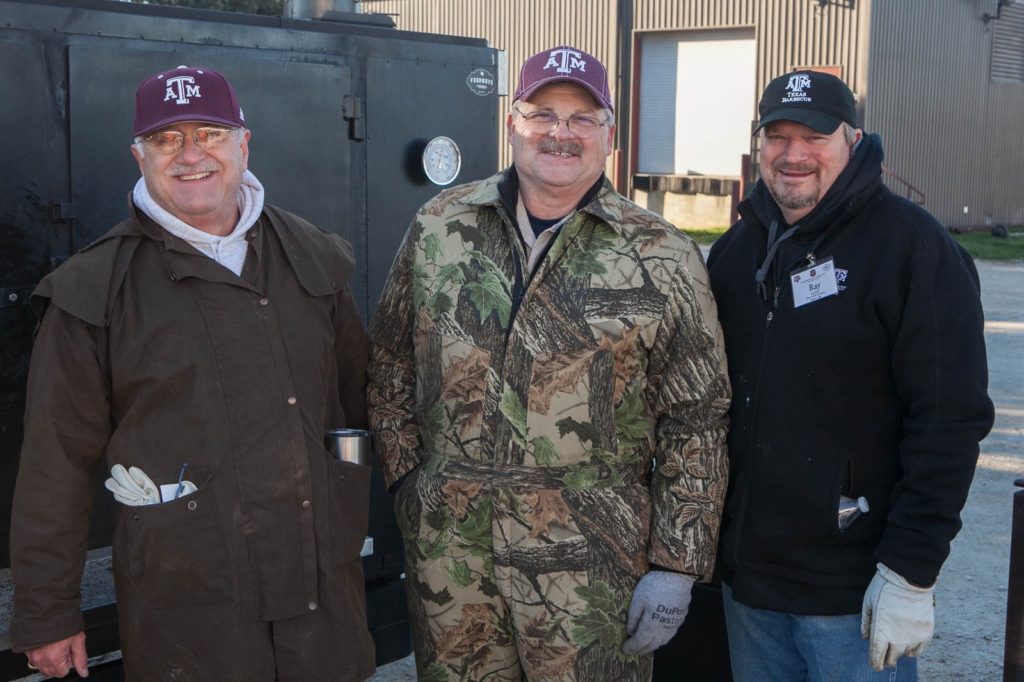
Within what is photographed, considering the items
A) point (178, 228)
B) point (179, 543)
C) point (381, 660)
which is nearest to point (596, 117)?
point (178, 228)

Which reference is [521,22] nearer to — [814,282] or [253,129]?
[253,129]

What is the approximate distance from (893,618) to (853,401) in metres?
0.43

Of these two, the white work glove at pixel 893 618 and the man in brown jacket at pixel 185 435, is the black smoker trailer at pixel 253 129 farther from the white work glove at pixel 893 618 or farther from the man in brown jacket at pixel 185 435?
the white work glove at pixel 893 618

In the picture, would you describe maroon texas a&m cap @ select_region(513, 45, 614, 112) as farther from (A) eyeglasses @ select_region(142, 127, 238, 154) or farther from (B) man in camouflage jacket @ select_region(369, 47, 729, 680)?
(A) eyeglasses @ select_region(142, 127, 238, 154)

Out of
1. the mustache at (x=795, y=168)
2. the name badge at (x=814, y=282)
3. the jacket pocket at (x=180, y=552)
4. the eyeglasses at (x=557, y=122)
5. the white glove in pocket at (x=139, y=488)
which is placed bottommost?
the jacket pocket at (x=180, y=552)

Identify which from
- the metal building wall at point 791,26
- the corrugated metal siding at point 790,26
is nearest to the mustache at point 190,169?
the corrugated metal siding at point 790,26

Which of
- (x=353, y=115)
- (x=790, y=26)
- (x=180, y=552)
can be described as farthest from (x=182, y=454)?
(x=790, y=26)

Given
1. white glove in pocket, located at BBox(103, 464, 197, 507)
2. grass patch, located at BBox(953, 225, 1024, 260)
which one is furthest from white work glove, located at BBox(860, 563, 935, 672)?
grass patch, located at BBox(953, 225, 1024, 260)

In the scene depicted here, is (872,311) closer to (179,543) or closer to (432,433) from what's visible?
(432,433)

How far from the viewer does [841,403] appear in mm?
2395

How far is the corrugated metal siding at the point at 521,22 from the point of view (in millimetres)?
23234

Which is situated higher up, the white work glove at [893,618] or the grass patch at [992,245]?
the white work glove at [893,618]

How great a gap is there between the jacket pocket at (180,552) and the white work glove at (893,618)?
127 cm

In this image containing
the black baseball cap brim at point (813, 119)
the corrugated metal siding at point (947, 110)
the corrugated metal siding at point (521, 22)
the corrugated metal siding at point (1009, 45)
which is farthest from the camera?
the corrugated metal siding at point (1009, 45)
